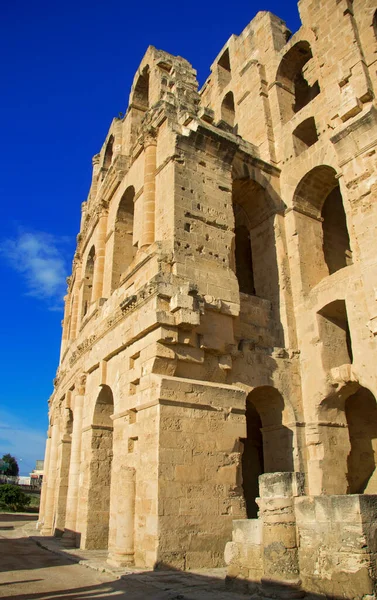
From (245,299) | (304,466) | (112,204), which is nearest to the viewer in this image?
(304,466)

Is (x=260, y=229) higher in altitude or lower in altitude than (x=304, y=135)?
lower

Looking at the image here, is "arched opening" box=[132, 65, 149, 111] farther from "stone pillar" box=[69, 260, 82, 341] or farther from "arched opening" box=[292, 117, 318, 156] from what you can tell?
"stone pillar" box=[69, 260, 82, 341]

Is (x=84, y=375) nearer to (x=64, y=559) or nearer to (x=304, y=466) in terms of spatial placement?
(x=64, y=559)

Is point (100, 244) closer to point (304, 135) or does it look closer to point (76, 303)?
point (76, 303)

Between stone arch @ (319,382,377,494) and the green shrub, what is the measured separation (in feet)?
83.0

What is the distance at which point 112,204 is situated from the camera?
49.2ft

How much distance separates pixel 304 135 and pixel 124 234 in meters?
5.93

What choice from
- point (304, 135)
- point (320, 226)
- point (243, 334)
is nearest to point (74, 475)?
point (243, 334)

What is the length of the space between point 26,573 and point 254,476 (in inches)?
268

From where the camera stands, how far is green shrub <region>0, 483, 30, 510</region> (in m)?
30.1

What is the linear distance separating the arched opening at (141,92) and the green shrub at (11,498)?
983 inches

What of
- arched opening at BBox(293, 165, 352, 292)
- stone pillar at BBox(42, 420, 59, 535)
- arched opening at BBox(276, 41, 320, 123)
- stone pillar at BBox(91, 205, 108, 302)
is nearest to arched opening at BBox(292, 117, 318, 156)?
arched opening at BBox(276, 41, 320, 123)

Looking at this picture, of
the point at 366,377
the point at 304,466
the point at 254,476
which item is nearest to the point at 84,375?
the point at 254,476

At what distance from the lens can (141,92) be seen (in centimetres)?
1639
